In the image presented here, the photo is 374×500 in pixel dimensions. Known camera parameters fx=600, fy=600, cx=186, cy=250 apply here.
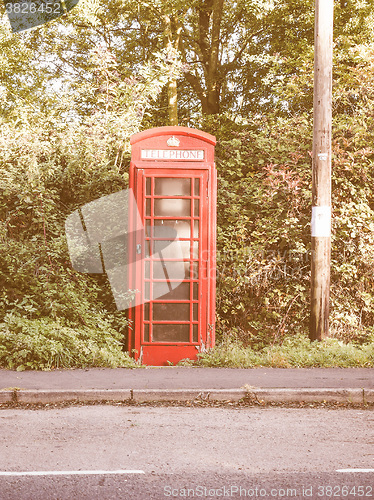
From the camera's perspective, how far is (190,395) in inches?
241

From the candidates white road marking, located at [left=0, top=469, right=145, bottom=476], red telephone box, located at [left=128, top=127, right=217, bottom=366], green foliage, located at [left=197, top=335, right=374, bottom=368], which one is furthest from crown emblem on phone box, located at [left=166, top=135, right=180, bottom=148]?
white road marking, located at [left=0, top=469, right=145, bottom=476]

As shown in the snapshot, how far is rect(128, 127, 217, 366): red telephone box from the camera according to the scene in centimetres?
753

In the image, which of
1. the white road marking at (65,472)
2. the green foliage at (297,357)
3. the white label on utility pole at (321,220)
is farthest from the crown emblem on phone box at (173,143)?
the white road marking at (65,472)

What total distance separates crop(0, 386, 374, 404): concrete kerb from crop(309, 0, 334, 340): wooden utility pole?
1.70 metres

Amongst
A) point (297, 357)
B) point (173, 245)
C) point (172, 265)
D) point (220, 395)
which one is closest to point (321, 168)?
point (173, 245)

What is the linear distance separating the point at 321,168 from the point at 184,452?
4446 mm

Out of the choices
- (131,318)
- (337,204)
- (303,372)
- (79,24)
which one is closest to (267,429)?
(303,372)

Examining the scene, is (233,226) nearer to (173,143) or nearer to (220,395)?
(173,143)

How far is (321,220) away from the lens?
7668 millimetres

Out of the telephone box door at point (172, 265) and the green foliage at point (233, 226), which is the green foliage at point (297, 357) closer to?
the green foliage at point (233, 226)

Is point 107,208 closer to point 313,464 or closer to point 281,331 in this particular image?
point 281,331

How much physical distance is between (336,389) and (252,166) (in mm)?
4771

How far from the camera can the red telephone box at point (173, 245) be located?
296 inches

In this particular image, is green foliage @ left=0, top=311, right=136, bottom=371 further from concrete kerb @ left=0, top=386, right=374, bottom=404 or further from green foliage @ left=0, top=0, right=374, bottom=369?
concrete kerb @ left=0, top=386, right=374, bottom=404
